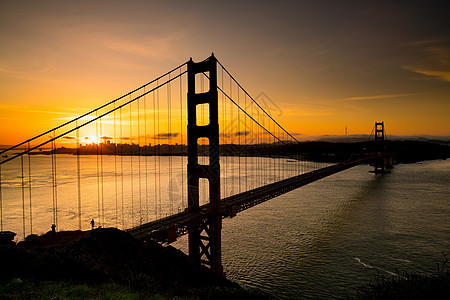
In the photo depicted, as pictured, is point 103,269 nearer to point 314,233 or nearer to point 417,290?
point 417,290

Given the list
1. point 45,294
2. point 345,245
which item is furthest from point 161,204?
point 45,294

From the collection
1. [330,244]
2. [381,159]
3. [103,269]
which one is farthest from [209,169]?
[381,159]

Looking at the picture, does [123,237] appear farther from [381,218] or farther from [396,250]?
[381,218]

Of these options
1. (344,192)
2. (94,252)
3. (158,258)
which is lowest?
(344,192)

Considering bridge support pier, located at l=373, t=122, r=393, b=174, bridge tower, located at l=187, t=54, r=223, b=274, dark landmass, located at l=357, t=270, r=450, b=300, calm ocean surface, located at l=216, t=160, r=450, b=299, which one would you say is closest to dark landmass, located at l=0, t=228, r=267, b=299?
bridge tower, located at l=187, t=54, r=223, b=274

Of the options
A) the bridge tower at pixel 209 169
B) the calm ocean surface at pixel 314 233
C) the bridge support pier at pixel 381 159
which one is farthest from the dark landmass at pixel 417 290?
the bridge support pier at pixel 381 159

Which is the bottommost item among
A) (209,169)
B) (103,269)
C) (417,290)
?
(103,269)

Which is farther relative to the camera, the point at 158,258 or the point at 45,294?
the point at 158,258

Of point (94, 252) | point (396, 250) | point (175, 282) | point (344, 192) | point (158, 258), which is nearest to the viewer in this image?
point (94, 252)
